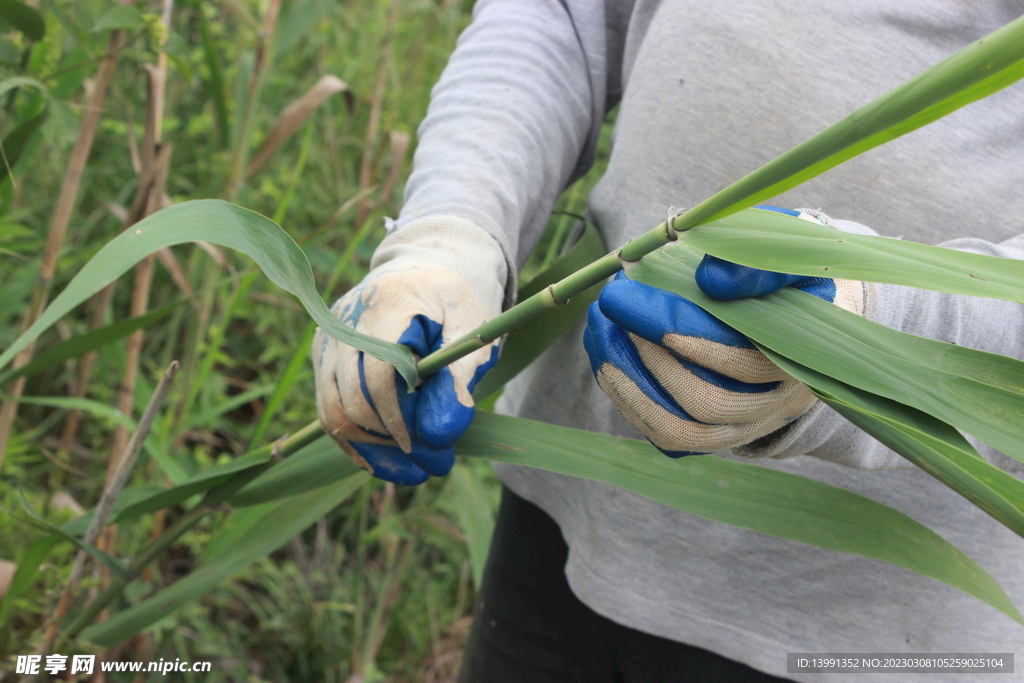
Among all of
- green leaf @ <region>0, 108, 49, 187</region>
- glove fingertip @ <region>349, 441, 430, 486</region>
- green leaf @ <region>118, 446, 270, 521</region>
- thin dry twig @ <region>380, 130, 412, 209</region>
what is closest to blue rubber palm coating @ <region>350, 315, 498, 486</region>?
glove fingertip @ <region>349, 441, 430, 486</region>

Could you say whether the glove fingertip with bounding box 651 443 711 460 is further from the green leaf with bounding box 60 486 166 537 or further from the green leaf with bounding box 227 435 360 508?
the green leaf with bounding box 60 486 166 537

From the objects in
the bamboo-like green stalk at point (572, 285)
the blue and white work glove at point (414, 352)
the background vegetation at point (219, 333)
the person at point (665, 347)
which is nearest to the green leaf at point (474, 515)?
the background vegetation at point (219, 333)

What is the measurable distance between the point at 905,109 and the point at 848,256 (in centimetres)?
11

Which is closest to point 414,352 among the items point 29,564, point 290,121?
point 29,564

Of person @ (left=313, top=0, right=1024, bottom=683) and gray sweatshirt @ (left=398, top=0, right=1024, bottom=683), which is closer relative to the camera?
person @ (left=313, top=0, right=1024, bottom=683)

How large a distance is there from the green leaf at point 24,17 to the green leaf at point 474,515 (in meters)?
0.89

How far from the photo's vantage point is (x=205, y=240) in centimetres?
46

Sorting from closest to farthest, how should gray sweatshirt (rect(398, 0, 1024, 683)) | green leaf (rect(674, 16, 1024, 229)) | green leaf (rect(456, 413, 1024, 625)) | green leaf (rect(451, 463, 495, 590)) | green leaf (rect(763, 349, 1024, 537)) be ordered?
1. green leaf (rect(674, 16, 1024, 229))
2. green leaf (rect(763, 349, 1024, 537))
3. green leaf (rect(456, 413, 1024, 625))
4. gray sweatshirt (rect(398, 0, 1024, 683))
5. green leaf (rect(451, 463, 495, 590))

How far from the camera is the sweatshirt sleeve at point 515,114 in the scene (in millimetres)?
835

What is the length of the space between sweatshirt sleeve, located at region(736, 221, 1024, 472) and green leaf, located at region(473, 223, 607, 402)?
10.4 inches

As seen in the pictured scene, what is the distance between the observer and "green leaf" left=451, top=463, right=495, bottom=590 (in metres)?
1.16

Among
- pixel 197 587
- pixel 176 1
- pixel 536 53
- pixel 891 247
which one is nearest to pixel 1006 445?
pixel 891 247

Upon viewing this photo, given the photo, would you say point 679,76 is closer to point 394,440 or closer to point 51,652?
point 394,440

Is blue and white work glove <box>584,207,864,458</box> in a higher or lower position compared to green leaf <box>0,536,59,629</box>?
higher
